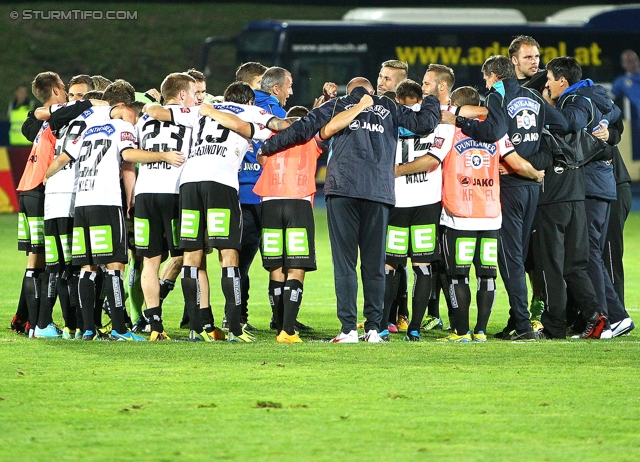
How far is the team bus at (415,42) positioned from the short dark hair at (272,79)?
1929 centimetres

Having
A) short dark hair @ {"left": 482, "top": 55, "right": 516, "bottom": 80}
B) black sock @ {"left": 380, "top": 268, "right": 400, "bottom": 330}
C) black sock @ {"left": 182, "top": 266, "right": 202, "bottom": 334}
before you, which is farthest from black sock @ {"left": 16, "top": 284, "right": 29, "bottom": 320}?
short dark hair @ {"left": 482, "top": 55, "right": 516, "bottom": 80}

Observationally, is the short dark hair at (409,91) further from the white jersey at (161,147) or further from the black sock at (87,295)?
the black sock at (87,295)

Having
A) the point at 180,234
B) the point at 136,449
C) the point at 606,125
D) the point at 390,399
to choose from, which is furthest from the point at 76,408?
the point at 606,125

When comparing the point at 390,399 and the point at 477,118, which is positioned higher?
the point at 477,118

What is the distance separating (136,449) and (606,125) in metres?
5.81

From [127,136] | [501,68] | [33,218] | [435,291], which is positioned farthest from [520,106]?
[33,218]

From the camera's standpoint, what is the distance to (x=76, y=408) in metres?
6.55

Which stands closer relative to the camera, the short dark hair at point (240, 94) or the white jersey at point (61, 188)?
the short dark hair at point (240, 94)

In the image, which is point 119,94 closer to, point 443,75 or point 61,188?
point 61,188

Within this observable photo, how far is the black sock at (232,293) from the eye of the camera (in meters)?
9.20

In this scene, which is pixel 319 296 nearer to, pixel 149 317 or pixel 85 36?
pixel 149 317

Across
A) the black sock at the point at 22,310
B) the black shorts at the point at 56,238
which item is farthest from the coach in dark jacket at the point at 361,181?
the black sock at the point at 22,310

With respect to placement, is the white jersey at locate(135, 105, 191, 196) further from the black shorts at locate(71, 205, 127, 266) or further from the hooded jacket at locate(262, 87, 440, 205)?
the hooded jacket at locate(262, 87, 440, 205)
